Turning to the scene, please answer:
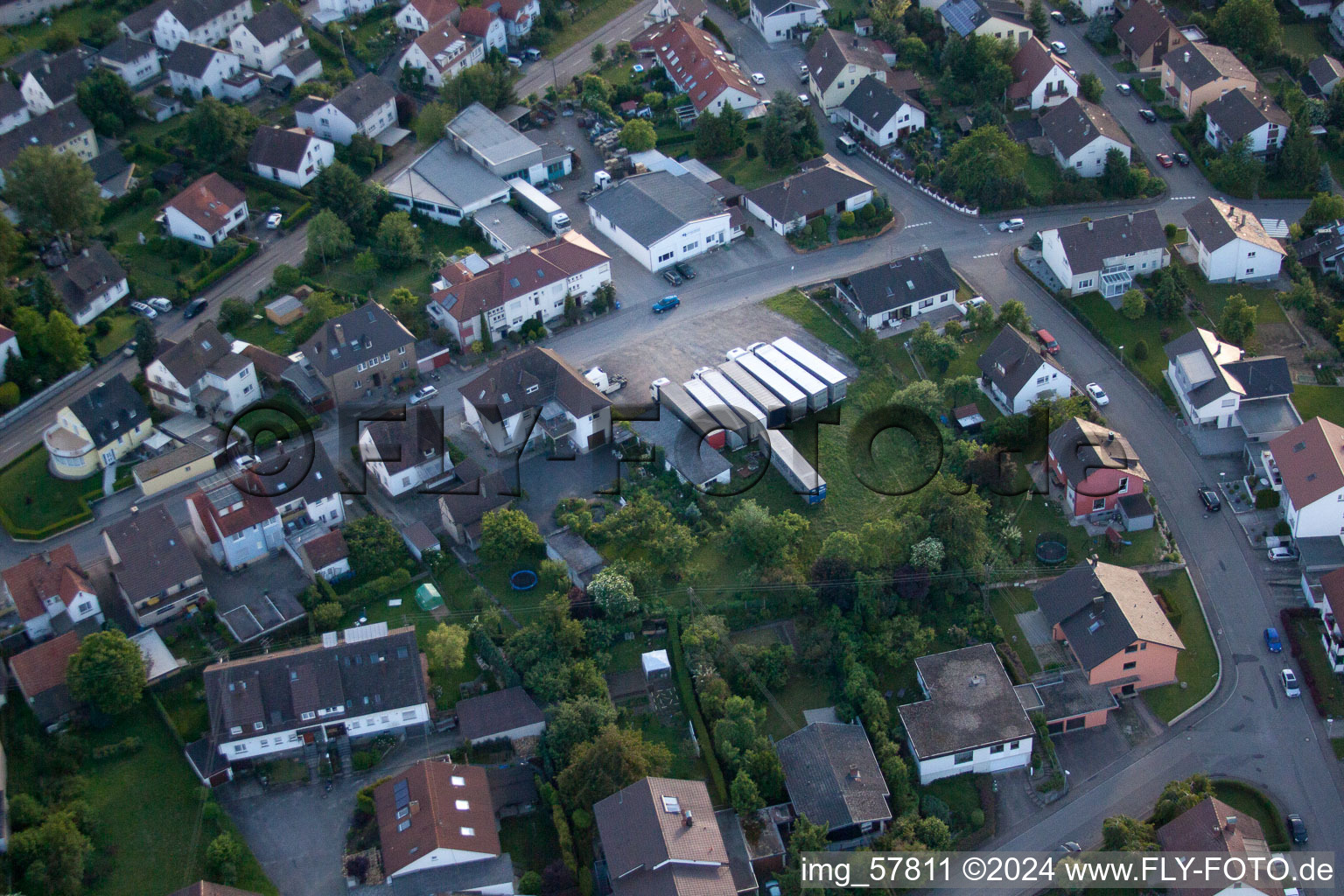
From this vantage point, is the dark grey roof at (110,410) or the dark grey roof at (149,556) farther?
the dark grey roof at (110,410)

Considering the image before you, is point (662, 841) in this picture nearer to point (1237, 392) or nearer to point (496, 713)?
point (496, 713)

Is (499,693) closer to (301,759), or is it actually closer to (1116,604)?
(301,759)

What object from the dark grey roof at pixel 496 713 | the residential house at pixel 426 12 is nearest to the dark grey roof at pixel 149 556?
the dark grey roof at pixel 496 713

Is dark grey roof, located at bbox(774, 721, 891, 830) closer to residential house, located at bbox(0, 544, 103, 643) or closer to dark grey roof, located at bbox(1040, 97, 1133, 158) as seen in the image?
residential house, located at bbox(0, 544, 103, 643)

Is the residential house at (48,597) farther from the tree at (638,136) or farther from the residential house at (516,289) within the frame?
the tree at (638,136)

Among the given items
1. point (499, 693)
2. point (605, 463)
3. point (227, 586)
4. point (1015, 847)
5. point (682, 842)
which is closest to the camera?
point (682, 842)

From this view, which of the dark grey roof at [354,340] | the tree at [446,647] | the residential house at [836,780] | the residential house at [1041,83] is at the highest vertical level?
the residential house at [1041,83]

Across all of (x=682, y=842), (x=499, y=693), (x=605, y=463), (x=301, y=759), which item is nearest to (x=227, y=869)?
(x=301, y=759)
